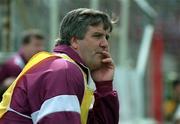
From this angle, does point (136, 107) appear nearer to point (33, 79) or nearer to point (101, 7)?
point (101, 7)

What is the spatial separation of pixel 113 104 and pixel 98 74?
21 cm

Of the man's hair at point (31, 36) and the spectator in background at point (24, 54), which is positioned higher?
the man's hair at point (31, 36)

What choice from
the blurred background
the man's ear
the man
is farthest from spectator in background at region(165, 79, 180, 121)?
the man's ear

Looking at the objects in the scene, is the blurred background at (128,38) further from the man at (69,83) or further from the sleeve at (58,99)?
the sleeve at (58,99)

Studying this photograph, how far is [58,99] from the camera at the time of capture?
386 cm

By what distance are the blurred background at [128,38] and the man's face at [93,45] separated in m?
4.39

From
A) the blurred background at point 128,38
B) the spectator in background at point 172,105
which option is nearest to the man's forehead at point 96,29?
the blurred background at point 128,38

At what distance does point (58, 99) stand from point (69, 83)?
0.37 ft

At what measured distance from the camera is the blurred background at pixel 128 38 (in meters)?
9.22

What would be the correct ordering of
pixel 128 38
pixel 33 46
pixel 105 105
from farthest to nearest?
1. pixel 128 38
2. pixel 33 46
3. pixel 105 105

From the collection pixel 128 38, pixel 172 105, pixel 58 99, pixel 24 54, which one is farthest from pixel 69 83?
pixel 172 105

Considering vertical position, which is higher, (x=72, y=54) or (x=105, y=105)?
(x=72, y=54)

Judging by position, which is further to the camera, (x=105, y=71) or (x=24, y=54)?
(x=24, y=54)

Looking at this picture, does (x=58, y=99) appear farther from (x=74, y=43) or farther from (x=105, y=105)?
(x=105, y=105)
